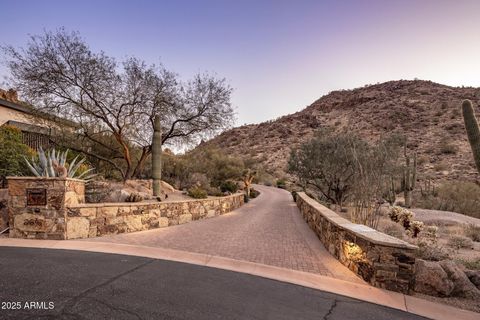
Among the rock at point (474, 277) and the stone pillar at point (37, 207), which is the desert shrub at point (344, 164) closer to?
the rock at point (474, 277)

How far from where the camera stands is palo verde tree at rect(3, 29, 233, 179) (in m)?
11.3

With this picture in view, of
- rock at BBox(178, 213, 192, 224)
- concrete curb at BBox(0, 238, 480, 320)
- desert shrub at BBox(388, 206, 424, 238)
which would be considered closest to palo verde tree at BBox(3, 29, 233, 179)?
rock at BBox(178, 213, 192, 224)

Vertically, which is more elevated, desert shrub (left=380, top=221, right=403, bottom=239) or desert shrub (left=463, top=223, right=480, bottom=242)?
desert shrub (left=380, top=221, right=403, bottom=239)

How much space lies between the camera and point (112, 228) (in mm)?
7293

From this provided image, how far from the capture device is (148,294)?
350 centimetres

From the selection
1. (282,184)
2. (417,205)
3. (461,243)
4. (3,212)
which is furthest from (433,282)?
(282,184)

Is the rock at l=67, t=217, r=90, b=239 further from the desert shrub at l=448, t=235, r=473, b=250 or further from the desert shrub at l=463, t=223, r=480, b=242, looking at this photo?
the desert shrub at l=463, t=223, r=480, b=242

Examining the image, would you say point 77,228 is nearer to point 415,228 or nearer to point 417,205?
point 415,228

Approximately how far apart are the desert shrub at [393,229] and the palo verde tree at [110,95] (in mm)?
9939

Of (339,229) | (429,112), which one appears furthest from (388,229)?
(429,112)

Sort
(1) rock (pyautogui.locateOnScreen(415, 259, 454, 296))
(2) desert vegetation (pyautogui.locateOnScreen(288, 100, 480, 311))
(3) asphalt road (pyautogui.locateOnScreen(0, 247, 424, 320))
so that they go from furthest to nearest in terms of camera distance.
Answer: (2) desert vegetation (pyautogui.locateOnScreen(288, 100, 480, 311)) < (1) rock (pyautogui.locateOnScreen(415, 259, 454, 296)) < (3) asphalt road (pyautogui.locateOnScreen(0, 247, 424, 320))

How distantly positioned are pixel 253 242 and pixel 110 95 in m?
10.2

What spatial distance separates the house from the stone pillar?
7839mm

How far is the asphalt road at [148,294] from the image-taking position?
298cm
